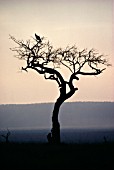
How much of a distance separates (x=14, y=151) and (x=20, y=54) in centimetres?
876

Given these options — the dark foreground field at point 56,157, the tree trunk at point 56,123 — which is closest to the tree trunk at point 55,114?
the tree trunk at point 56,123

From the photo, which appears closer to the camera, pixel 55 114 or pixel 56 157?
pixel 56 157

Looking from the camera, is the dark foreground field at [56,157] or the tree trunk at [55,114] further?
the tree trunk at [55,114]

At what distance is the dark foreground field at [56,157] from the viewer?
90.7 feet

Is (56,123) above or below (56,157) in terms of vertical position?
above

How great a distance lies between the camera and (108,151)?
33125mm

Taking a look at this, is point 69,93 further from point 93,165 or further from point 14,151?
point 93,165

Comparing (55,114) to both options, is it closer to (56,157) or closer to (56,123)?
(56,123)

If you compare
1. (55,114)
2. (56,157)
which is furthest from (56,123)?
(56,157)

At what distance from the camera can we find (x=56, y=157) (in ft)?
101

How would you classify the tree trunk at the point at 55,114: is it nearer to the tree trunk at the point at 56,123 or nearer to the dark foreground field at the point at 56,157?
the tree trunk at the point at 56,123

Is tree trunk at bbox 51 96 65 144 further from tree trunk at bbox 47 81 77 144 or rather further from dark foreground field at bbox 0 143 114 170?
dark foreground field at bbox 0 143 114 170

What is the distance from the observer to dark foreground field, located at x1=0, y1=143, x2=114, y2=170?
27.7 metres

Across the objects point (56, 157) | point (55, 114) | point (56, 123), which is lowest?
point (56, 157)
